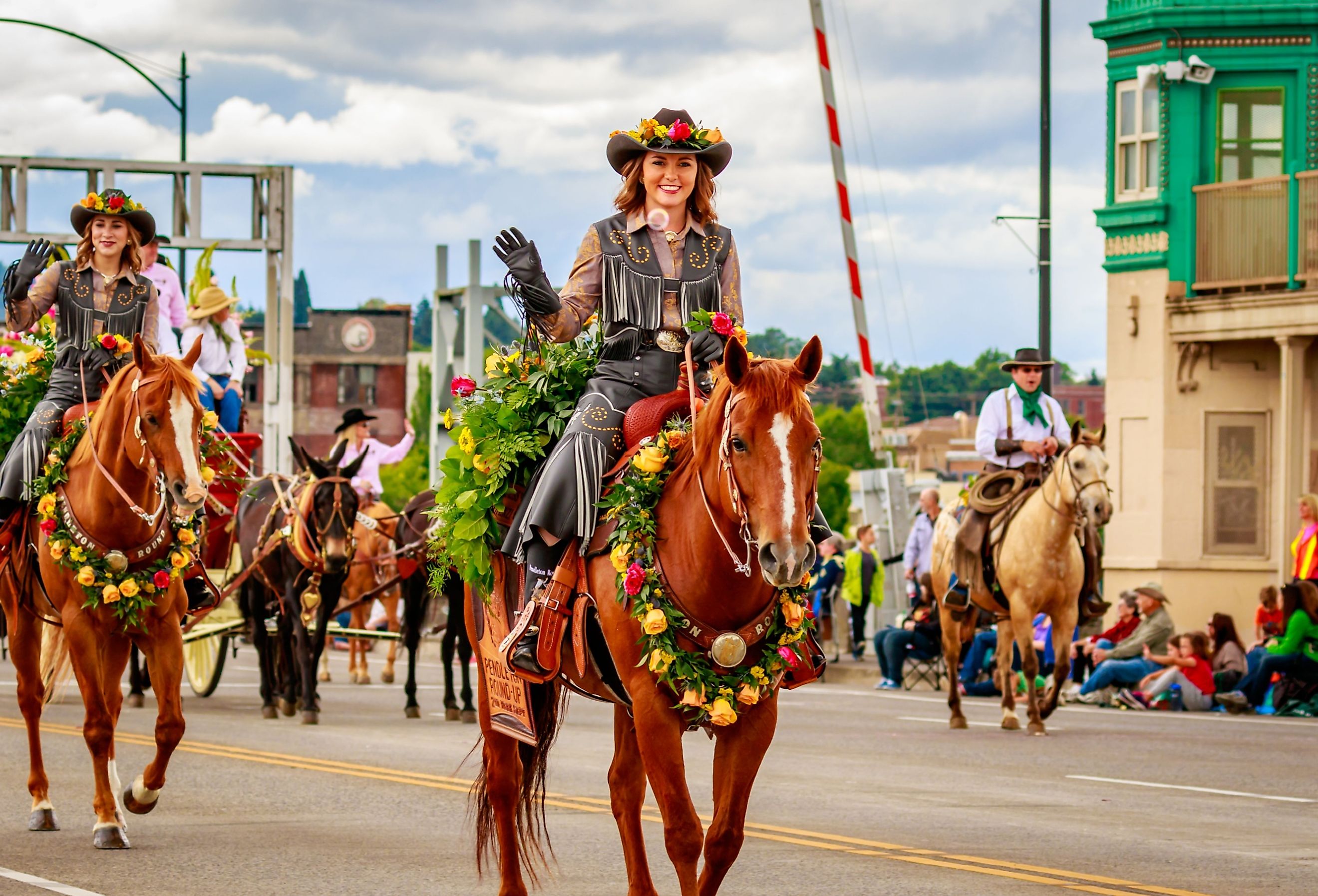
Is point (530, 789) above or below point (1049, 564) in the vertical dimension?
below

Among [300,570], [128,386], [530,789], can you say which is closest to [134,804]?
[128,386]

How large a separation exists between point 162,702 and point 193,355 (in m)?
1.83

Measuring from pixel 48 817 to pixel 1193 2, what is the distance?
23.2 meters

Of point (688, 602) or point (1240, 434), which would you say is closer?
point (688, 602)

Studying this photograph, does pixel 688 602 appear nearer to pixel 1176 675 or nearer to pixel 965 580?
pixel 965 580

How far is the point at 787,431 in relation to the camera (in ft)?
22.6

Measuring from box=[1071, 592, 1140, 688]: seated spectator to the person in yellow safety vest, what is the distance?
227 centimetres

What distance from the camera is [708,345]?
311 inches

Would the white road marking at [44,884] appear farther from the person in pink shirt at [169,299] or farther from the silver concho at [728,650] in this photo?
the person in pink shirt at [169,299]

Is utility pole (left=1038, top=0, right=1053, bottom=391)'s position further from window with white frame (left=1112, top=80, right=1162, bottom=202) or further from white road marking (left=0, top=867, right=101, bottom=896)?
white road marking (left=0, top=867, right=101, bottom=896)

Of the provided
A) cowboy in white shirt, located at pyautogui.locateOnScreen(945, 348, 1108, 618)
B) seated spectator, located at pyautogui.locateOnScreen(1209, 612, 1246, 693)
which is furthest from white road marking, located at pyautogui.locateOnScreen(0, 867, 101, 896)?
seated spectator, located at pyautogui.locateOnScreen(1209, 612, 1246, 693)

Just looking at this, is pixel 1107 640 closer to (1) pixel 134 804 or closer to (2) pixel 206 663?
(2) pixel 206 663

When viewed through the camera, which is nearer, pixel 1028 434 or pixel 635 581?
pixel 635 581

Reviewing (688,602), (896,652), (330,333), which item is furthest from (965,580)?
(330,333)
